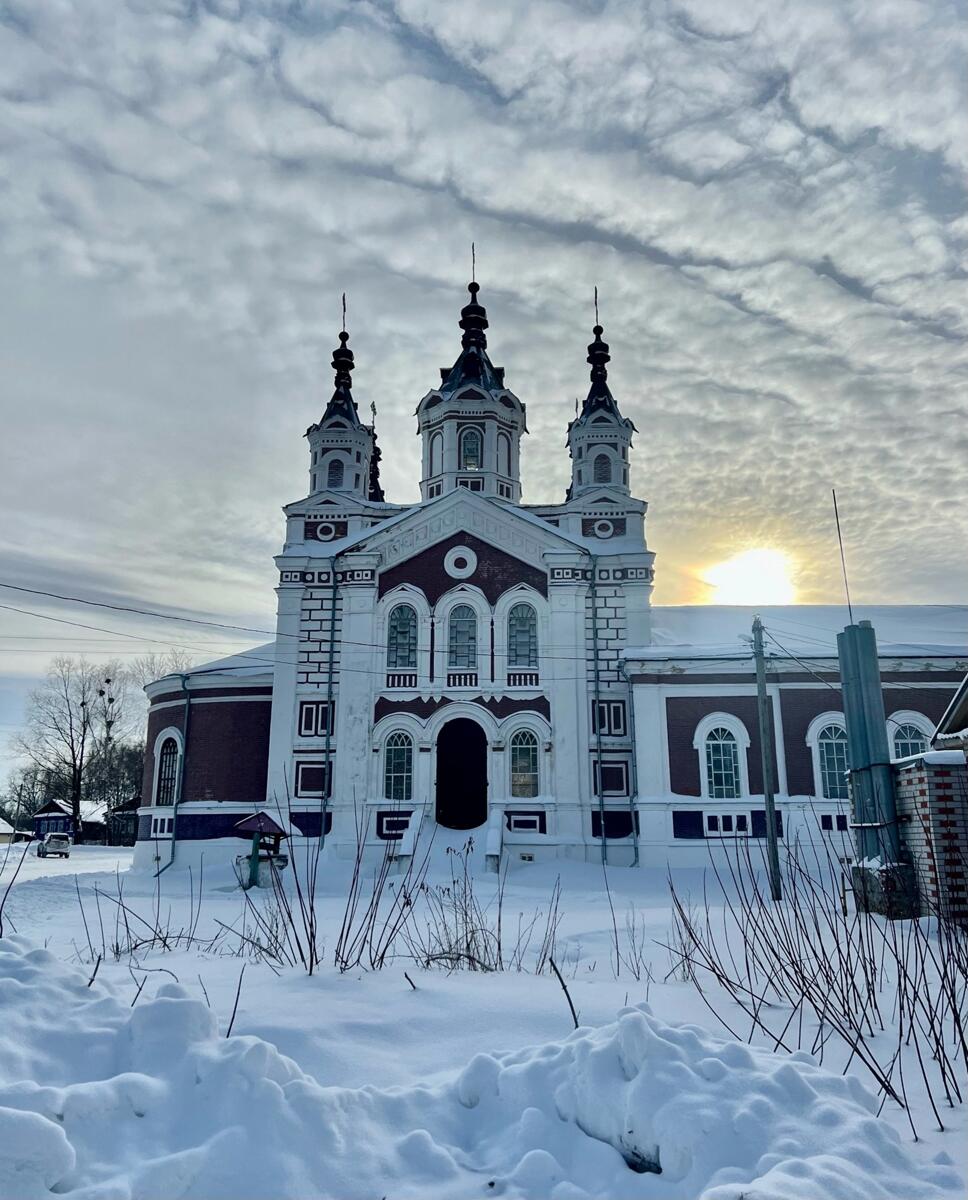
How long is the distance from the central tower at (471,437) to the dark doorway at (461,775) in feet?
25.3

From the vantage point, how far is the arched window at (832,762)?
2205 cm

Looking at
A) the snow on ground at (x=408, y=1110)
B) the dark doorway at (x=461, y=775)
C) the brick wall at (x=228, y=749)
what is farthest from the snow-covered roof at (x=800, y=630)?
the snow on ground at (x=408, y=1110)

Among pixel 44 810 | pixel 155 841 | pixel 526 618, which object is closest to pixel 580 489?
pixel 526 618

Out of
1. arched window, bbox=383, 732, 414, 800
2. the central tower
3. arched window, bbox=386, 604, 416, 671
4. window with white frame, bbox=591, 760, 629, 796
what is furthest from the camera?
the central tower

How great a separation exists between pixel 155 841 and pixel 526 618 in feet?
39.1

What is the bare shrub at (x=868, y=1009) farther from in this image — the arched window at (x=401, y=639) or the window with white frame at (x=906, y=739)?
the arched window at (x=401, y=639)

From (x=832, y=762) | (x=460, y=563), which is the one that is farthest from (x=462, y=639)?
(x=832, y=762)

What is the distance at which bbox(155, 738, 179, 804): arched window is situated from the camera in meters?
25.7

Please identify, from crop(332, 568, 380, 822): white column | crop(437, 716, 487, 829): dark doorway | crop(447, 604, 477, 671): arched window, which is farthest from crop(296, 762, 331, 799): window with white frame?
crop(447, 604, 477, 671): arched window

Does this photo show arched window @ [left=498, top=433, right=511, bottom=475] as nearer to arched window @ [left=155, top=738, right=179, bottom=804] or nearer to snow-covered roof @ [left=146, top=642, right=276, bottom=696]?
snow-covered roof @ [left=146, top=642, right=276, bottom=696]

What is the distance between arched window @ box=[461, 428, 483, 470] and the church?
2625 millimetres

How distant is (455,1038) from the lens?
17.0 ft

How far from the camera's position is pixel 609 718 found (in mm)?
24000

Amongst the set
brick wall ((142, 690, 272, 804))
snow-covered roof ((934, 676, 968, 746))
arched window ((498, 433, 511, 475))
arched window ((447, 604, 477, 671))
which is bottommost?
snow-covered roof ((934, 676, 968, 746))
